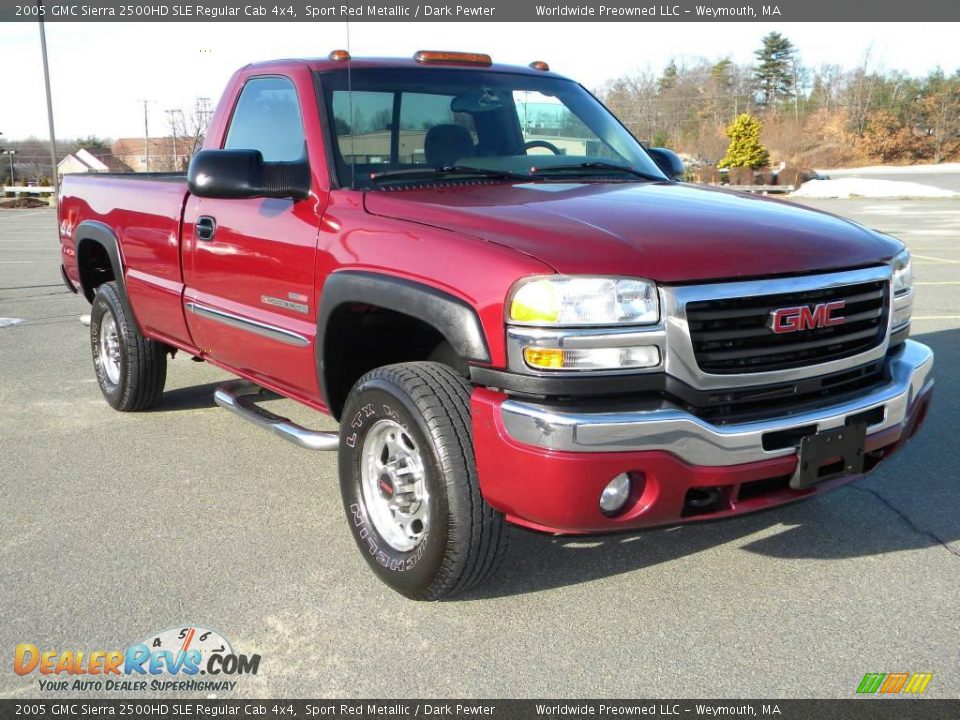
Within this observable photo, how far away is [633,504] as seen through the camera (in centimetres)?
285

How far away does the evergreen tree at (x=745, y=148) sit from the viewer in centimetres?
4006

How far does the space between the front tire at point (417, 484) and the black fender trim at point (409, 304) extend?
0.68 feet

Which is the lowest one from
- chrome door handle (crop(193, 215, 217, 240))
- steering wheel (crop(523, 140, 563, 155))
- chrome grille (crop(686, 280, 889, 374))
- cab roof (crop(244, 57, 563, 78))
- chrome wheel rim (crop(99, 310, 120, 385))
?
chrome wheel rim (crop(99, 310, 120, 385))

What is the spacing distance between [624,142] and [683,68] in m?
89.3

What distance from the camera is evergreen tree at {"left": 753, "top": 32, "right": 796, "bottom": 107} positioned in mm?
81438

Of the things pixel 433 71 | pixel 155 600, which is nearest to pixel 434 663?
pixel 155 600

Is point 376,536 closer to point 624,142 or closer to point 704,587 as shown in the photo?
point 704,587

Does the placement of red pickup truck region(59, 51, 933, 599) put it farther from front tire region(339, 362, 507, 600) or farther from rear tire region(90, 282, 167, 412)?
rear tire region(90, 282, 167, 412)

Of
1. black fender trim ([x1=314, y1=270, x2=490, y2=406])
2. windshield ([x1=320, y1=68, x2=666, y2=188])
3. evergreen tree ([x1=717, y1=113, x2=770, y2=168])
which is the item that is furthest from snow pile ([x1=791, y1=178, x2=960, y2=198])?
black fender trim ([x1=314, y1=270, x2=490, y2=406])

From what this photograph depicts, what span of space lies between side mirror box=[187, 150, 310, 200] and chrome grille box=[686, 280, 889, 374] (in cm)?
177

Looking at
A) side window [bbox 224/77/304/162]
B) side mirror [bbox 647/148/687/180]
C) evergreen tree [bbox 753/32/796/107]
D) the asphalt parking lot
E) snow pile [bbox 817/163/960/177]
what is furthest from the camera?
evergreen tree [bbox 753/32/796/107]

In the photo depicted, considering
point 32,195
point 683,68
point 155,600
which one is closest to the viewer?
point 155,600

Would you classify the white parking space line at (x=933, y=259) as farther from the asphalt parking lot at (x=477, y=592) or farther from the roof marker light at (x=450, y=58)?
the roof marker light at (x=450, y=58)

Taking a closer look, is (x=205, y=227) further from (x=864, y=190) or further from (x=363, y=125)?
(x=864, y=190)
